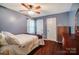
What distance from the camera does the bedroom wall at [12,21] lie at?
204 cm

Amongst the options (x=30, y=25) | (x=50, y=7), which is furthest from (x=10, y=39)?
(x=50, y=7)

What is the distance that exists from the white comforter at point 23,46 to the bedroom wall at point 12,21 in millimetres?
129

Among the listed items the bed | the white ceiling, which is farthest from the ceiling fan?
the bed

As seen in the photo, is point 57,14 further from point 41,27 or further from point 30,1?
point 30,1

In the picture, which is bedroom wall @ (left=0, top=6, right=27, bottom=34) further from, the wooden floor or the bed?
the wooden floor

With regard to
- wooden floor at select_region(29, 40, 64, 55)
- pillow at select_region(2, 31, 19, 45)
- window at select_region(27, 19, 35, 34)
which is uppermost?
window at select_region(27, 19, 35, 34)

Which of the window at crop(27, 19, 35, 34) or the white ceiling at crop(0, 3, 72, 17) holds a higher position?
the white ceiling at crop(0, 3, 72, 17)

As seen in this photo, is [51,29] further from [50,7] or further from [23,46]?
[23,46]

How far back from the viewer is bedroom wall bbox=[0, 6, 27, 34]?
2035 mm

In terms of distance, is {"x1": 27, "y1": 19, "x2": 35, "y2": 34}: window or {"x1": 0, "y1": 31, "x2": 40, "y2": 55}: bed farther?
{"x1": 27, "y1": 19, "x2": 35, "y2": 34}: window

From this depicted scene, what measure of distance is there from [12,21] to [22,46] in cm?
48

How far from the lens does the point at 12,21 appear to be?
2074 mm

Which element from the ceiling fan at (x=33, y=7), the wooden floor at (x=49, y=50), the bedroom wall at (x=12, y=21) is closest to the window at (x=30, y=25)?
the bedroom wall at (x=12, y=21)
